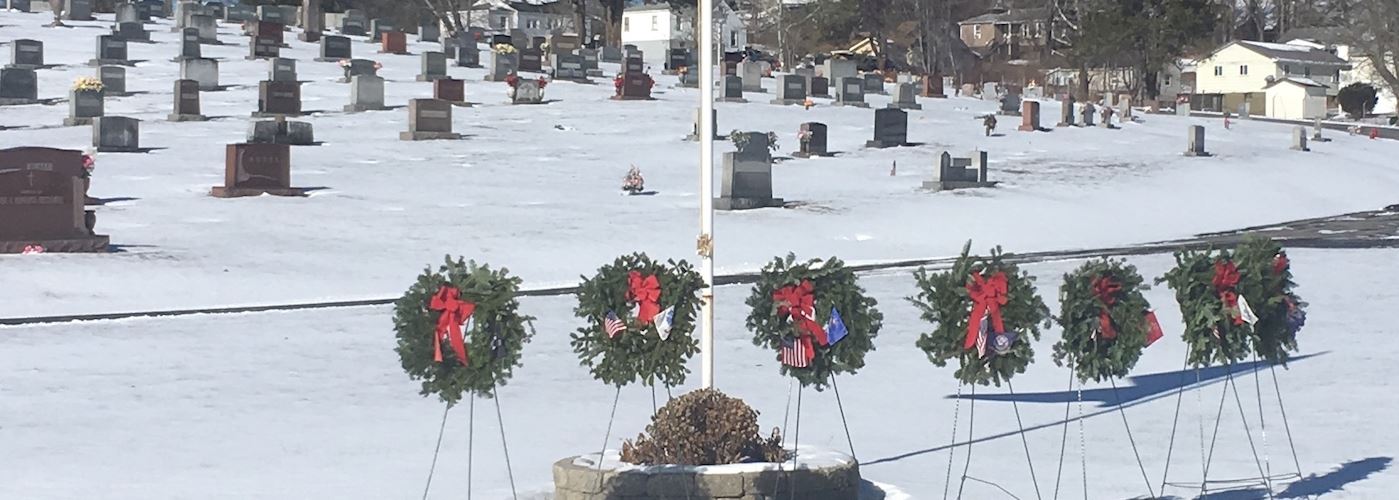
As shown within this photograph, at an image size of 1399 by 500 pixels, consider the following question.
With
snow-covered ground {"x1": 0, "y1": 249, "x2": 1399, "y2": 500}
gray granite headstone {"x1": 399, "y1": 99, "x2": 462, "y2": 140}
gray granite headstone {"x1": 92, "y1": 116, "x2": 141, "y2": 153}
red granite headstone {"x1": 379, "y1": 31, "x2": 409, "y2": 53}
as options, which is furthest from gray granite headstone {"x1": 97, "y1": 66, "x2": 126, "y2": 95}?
snow-covered ground {"x1": 0, "y1": 249, "x2": 1399, "y2": 500}

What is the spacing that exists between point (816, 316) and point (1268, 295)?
9.42ft

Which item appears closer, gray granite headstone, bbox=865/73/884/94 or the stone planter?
the stone planter

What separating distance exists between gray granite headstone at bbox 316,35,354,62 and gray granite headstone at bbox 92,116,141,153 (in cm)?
1808

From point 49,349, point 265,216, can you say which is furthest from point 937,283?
point 265,216

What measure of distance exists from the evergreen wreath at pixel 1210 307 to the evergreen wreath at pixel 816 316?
1922mm

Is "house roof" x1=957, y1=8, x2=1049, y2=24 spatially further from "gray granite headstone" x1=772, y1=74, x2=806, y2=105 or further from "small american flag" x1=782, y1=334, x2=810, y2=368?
"small american flag" x1=782, y1=334, x2=810, y2=368

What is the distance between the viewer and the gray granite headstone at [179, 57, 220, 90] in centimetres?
4238

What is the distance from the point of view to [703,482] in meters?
9.67

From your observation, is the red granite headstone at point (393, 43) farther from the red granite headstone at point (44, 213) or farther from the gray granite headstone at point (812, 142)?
the red granite headstone at point (44, 213)

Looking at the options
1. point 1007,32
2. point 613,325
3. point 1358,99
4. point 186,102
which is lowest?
point 613,325

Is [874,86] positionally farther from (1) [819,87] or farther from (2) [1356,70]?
(2) [1356,70]

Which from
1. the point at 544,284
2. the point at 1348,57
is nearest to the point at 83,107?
the point at 544,284

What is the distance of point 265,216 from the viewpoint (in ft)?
81.9

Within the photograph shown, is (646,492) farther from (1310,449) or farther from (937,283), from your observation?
(1310,449)
